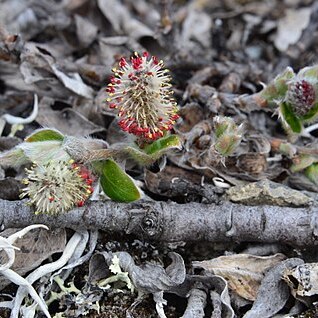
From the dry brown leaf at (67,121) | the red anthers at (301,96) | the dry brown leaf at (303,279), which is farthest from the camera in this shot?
the dry brown leaf at (67,121)

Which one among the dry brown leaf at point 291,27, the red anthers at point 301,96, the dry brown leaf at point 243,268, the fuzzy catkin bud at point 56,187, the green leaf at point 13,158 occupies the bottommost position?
the dry brown leaf at point 243,268

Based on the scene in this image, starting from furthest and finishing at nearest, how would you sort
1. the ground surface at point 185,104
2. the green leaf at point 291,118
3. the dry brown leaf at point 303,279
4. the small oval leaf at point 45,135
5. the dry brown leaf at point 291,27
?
the dry brown leaf at point 291,27, the green leaf at point 291,118, the small oval leaf at point 45,135, the ground surface at point 185,104, the dry brown leaf at point 303,279

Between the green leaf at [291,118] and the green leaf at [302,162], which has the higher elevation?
the green leaf at [291,118]

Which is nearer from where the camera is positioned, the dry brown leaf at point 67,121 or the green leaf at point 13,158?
the green leaf at point 13,158

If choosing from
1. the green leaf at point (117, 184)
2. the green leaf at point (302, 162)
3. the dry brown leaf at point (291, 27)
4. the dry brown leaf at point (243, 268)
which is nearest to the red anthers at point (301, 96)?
the green leaf at point (302, 162)

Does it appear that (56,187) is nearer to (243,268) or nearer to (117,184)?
(117,184)

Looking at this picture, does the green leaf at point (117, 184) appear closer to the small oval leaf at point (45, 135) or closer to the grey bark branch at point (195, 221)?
the grey bark branch at point (195, 221)

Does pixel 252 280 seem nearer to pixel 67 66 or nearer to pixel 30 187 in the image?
pixel 30 187
